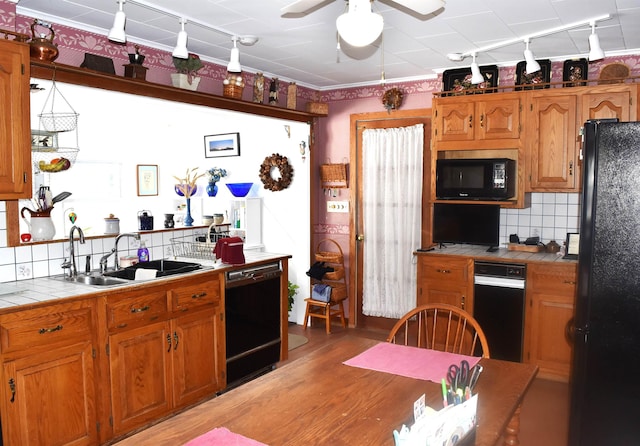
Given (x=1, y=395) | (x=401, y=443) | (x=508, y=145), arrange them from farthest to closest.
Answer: (x=508, y=145), (x=1, y=395), (x=401, y=443)

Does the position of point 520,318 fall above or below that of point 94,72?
below

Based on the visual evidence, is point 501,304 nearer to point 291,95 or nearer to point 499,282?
point 499,282

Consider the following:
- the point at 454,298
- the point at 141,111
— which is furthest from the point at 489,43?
the point at 141,111

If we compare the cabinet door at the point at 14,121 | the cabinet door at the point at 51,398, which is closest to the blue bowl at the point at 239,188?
the cabinet door at the point at 14,121

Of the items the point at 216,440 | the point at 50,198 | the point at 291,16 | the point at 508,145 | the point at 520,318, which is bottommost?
the point at 520,318

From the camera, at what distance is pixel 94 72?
304cm

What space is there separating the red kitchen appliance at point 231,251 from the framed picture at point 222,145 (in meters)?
2.43

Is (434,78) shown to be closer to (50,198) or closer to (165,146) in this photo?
(50,198)

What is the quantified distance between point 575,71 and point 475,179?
1146mm

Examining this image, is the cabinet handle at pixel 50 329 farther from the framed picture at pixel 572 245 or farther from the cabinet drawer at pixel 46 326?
the framed picture at pixel 572 245

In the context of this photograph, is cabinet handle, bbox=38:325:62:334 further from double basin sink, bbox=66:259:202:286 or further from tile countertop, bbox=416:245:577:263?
tile countertop, bbox=416:245:577:263

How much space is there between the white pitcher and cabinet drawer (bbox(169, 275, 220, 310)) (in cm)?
85

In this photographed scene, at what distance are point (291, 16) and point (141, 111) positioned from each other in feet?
14.9

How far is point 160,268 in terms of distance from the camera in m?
3.74
